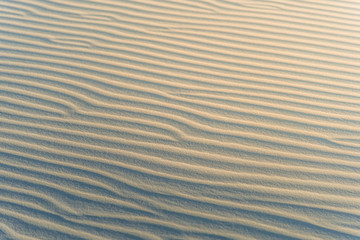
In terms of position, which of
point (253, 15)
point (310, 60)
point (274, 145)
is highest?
point (253, 15)

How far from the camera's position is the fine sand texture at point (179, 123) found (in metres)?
2.27

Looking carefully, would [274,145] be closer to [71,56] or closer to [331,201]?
[331,201]

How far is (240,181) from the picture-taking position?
2.44 meters

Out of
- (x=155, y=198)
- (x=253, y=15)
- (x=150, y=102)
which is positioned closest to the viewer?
(x=155, y=198)

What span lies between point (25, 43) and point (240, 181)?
8.58ft

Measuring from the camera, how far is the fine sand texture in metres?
2.27

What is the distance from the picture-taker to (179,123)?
280 centimetres

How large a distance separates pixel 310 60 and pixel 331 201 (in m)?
1.58

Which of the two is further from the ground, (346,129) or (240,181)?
(346,129)

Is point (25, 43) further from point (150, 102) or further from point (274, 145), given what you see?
point (274, 145)

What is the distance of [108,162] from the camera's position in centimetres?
253

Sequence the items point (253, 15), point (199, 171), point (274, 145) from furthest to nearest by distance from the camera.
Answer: point (253, 15)
point (274, 145)
point (199, 171)

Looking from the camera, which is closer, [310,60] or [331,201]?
[331,201]

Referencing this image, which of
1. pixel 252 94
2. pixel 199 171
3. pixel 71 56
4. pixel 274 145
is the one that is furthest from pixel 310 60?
pixel 71 56
